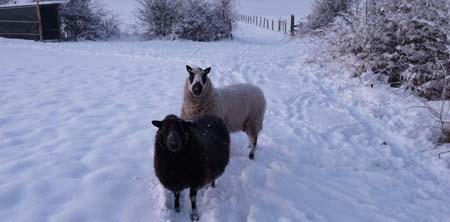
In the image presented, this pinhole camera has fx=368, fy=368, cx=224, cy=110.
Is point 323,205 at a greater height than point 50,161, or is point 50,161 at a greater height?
point 50,161

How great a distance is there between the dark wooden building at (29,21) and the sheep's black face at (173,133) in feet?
66.3

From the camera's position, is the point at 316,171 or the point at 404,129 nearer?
the point at 316,171

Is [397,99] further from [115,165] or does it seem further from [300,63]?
[115,165]

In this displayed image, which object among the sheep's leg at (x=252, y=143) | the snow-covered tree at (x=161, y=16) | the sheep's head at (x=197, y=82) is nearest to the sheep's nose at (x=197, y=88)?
the sheep's head at (x=197, y=82)

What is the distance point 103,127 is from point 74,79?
4.51 metres

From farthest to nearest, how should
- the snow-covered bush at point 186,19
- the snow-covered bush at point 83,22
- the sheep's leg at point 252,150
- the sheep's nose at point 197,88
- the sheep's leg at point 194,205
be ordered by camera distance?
the snow-covered bush at point 186,19 → the snow-covered bush at point 83,22 → the sheep's leg at point 252,150 → the sheep's nose at point 197,88 → the sheep's leg at point 194,205

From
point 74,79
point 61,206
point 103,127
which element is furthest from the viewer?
point 74,79

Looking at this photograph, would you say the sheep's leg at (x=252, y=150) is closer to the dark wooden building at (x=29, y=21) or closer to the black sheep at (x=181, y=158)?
the black sheep at (x=181, y=158)

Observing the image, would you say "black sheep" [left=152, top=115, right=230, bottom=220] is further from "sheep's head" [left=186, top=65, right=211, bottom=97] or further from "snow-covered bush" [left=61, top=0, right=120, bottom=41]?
"snow-covered bush" [left=61, top=0, right=120, bottom=41]

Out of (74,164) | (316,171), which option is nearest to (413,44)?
(316,171)

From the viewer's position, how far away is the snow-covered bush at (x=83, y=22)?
22641 mm

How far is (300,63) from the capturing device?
13.3 m

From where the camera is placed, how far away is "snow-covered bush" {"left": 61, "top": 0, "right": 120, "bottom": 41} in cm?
2264

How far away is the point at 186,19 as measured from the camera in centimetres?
2397
